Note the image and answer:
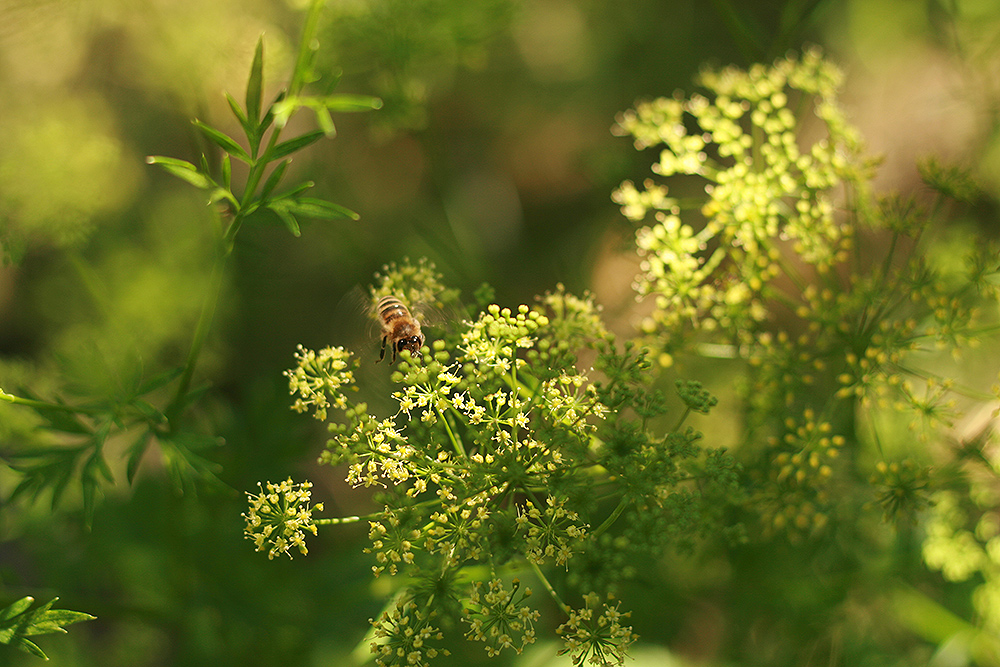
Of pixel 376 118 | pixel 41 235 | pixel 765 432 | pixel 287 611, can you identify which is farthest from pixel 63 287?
pixel 765 432

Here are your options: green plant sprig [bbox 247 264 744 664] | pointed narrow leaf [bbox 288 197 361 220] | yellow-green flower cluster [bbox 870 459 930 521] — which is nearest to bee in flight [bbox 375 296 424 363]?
green plant sprig [bbox 247 264 744 664]

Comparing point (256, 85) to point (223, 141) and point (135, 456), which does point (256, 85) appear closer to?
point (223, 141)

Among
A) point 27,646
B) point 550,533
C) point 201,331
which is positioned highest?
point 201,331

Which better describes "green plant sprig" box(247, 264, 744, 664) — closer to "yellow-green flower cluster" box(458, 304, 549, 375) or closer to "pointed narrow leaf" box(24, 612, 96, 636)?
"yellow-green flower cluster" box(458, 304, 549, 375)

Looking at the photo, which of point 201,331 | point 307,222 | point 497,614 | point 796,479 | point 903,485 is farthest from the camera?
point 307,222

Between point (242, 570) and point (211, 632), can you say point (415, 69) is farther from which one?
point (211, 632)

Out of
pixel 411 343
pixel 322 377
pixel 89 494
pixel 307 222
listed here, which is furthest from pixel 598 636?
pixel 307 222

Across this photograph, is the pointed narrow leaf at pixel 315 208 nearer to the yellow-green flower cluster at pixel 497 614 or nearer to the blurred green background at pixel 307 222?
the blurred green background at pixel 307 222
